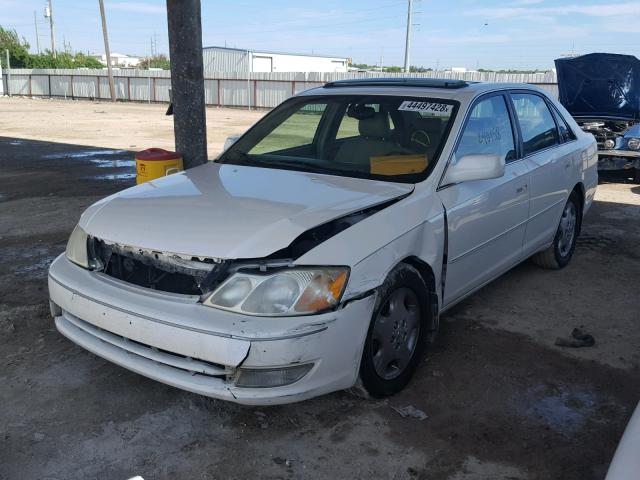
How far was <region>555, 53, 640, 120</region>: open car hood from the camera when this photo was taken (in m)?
10.1

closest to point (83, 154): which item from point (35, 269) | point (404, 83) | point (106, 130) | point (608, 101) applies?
point (106, 130)

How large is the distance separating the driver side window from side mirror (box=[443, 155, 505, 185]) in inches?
5.9

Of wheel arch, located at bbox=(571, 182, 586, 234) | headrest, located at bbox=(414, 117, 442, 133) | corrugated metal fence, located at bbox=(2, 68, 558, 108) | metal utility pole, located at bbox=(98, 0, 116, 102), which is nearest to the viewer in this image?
headrest, located at bbox=(414, 117, 442, 133)

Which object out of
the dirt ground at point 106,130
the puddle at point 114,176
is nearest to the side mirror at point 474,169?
the puddle at point 114,176

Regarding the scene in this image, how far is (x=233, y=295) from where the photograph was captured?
2.69 meters

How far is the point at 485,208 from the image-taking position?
3787mm

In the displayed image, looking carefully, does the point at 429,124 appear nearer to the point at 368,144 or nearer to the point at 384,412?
the point at 368,144

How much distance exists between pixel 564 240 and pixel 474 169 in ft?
7.64

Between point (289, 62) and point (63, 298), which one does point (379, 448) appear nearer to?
point (63, 298)

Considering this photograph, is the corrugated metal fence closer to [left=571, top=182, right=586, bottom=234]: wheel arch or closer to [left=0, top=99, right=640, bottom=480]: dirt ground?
[left=571, top=182, right=586, bottom=234]: wheel arch

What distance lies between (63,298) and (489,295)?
10.2ft

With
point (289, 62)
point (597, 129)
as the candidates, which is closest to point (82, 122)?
point (597, 129)

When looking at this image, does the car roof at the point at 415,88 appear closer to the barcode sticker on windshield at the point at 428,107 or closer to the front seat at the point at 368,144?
the barcode sticker on windshield at the point at 428,107

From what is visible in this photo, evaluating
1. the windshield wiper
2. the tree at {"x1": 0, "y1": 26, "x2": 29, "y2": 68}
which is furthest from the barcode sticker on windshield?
the tree at {"x1": 0, "y1": 26, "x2": 29, "y2": 68}
